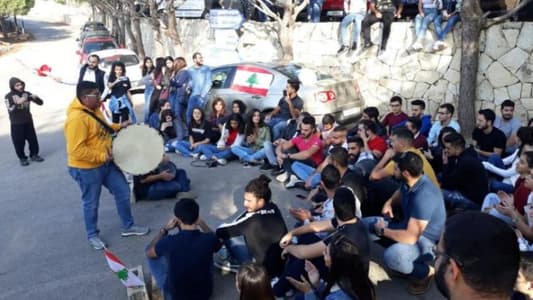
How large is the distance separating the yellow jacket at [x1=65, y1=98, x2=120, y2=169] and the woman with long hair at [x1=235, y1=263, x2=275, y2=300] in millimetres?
2821

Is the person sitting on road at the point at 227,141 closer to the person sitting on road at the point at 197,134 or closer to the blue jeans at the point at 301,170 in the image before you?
the person sitting on road at the point at 197,134

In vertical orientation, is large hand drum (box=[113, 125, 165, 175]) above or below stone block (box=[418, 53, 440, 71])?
below

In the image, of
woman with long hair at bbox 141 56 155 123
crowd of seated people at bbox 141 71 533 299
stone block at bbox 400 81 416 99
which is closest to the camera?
crowd of seated people at bbox 141 71 533 299

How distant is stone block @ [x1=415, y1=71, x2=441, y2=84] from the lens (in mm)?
10508

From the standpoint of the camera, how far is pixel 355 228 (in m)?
3.86

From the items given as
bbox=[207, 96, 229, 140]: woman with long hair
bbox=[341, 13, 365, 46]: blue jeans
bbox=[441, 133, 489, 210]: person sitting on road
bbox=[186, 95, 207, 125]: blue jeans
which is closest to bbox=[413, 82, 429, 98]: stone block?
bbox=[341, 13, 365, 46]: blue jeans

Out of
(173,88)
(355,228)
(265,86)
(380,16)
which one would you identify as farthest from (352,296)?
(380,16)

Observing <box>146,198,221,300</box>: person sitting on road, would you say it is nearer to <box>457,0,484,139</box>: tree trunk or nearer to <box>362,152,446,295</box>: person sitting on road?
<box>362,152,446,295</box>: person sitting on road

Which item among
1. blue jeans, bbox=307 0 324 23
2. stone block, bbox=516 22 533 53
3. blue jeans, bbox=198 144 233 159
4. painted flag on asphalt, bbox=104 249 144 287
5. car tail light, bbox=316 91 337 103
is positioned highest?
blue jeans, bbox=307 0 324 23

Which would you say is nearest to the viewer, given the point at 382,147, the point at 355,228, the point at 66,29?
the point at 355,228

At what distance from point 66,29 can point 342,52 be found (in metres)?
45.7

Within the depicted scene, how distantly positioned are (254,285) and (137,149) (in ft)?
10.6

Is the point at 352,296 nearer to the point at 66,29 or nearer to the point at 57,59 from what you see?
the point at 57,59

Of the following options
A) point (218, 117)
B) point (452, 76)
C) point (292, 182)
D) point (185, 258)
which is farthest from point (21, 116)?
point (452, 76)
